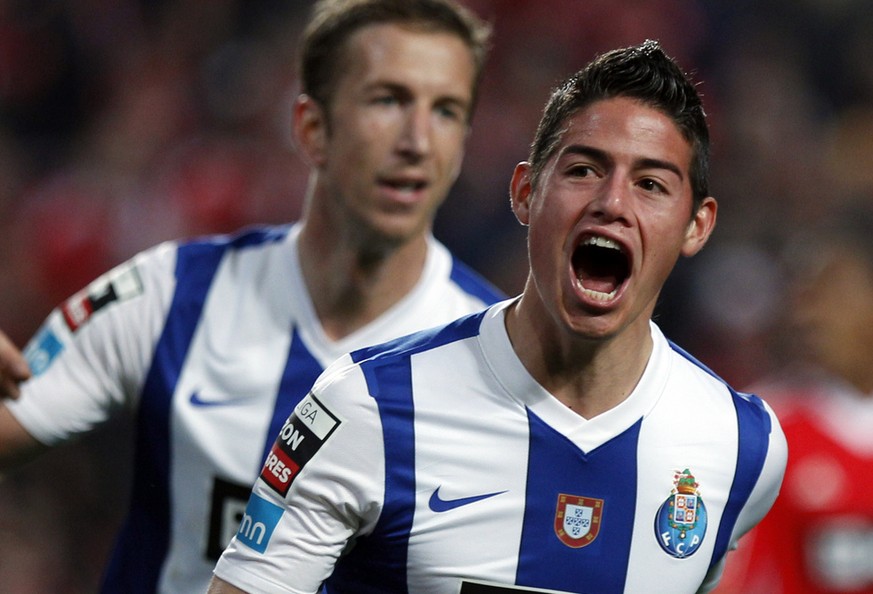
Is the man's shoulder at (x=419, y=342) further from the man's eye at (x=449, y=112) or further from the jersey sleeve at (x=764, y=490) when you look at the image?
the man's eye at (x=449, y=112)

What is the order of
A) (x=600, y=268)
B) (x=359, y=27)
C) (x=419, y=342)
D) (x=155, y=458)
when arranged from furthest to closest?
(x=359, y=27) < (x=155, y=458) < (x=600, y=268) < (x=419, y=342)

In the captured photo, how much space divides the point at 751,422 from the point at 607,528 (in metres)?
0.37

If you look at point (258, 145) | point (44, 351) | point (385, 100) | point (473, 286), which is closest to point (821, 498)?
point (473, 286)

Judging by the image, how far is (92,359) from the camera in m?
3.50

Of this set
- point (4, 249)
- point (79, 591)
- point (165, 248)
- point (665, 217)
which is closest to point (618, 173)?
point (665, 217)

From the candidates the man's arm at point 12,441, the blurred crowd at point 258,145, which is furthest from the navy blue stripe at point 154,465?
the blurred crowd at point 258,145

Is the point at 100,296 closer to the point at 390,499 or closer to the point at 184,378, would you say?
the point at 184,378

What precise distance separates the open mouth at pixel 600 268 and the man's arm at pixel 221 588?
29.8 inches

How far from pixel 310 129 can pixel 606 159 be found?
5.64 ft

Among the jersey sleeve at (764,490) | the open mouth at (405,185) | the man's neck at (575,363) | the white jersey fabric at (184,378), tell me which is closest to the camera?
the man's neck at (575,363)

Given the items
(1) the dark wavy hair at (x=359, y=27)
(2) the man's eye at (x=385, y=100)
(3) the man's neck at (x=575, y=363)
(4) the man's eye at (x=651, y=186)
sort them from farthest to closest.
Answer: (1) the dark wavy hair at (x=359, y=27)
(2) the man's eye at (x=385, y=100)
(3) the man's neck at (x=575, y=363)
(4) the man's eye at (x=651, y=186)

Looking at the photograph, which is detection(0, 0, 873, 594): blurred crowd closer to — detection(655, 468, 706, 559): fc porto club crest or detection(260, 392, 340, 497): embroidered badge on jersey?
detection(655, 468, 706, 559): fc porto club crest

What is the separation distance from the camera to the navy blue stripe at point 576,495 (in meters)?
2.45

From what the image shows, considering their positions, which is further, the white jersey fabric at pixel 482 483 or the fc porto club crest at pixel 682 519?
the fc porto club crest at pixel 682 519
